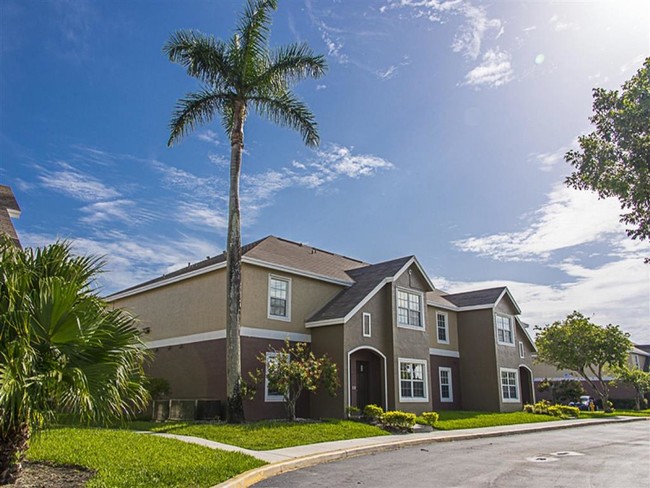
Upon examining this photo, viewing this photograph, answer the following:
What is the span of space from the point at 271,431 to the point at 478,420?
11.4 meters

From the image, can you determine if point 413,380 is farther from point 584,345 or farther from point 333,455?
point 584,345

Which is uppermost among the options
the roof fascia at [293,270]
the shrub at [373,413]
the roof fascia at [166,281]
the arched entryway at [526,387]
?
the roof fascia at [293,270]

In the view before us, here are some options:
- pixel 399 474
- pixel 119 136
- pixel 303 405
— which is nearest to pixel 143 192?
pixel 119 136

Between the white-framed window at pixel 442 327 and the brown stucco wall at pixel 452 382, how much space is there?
1012 mm

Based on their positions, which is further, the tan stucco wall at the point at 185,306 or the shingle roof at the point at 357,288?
the shingle roof at the point at 357,288

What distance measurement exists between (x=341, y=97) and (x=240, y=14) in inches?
177

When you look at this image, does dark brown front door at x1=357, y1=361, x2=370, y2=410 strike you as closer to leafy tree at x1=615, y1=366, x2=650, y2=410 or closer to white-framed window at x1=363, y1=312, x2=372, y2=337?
white-framed window at x1=363, y1=312, x2=372, y2=337

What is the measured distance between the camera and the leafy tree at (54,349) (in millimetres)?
6793

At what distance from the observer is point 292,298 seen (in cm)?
2175

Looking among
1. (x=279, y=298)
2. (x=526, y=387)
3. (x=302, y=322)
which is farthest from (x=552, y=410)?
(x=279, y=298)

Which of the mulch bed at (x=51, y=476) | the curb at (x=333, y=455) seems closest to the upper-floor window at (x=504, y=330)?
the curb at (x=333, y=455)

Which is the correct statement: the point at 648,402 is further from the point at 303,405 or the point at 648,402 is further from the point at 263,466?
the point at 263,466

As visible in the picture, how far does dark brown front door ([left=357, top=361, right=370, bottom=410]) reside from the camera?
Answer: 22.3 m

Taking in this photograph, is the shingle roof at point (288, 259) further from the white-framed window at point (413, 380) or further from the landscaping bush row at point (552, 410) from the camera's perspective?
the landscaping bush row at point (552, 410)
